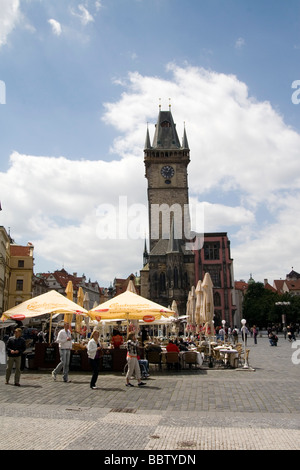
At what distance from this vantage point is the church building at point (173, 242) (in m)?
62.2

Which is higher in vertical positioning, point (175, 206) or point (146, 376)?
point (175, 206)

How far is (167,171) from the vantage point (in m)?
73.8

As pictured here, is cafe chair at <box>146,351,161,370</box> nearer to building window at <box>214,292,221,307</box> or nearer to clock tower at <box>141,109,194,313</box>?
clock tower at <box>141,109,194,313</box>

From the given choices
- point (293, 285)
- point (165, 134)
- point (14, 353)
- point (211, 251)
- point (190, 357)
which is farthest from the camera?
point (293, 285)

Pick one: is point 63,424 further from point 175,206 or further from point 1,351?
point 175,206

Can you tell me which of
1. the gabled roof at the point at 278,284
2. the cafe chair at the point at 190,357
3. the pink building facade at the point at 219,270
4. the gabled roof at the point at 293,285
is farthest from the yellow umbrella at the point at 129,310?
the gabled roof at the point at 278,284

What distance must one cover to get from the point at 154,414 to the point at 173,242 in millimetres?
55784

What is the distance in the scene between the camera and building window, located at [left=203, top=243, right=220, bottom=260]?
64938 millimetres

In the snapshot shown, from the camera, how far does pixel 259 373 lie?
49.1 feet

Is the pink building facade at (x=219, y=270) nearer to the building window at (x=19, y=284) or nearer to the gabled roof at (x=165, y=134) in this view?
the gabled roof at (x=165, y=134)

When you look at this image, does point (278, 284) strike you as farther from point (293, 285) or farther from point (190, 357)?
point (190, 357)

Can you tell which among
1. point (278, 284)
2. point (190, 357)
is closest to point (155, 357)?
point (190, 357)

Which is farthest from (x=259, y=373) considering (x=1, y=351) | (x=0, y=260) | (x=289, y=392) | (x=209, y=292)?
(x=0, y=260)
